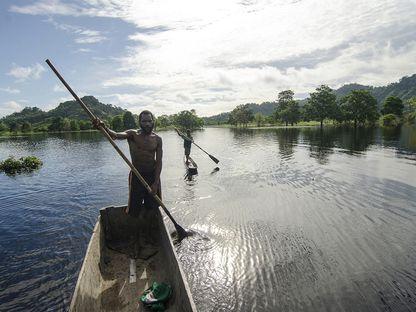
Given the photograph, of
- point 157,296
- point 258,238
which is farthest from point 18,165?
point 157,296

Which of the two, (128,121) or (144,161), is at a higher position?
(128,121)

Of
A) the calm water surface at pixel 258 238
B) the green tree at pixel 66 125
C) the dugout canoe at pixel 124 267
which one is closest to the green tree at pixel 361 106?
the calm water surface at pixel 258 238

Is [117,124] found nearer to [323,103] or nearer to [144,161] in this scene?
[323,103]

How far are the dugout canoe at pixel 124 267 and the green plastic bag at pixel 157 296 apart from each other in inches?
4.6

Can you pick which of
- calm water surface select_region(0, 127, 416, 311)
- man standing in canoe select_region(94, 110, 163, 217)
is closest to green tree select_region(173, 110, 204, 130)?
calm water surface select_region(0, 127, 416, 311)

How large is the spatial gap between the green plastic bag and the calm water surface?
1507 mm

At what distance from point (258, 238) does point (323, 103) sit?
4243 inches

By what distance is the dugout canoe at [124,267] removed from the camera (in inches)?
209

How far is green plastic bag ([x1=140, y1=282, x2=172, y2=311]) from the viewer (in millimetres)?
5566

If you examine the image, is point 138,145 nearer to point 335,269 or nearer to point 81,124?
point 335,269

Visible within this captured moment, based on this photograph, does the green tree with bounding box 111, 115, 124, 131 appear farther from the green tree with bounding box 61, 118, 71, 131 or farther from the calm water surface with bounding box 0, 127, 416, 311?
the calm water surface with bounding box 0, 127, 416, 311

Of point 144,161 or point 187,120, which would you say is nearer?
point 144,161

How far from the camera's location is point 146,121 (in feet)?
26.3

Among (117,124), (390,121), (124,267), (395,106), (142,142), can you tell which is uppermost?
(395,106)
